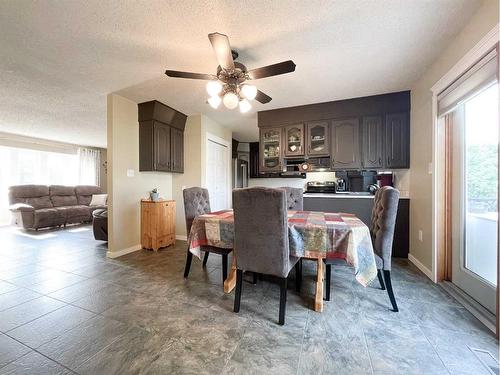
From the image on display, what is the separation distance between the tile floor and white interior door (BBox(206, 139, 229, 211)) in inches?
84.7

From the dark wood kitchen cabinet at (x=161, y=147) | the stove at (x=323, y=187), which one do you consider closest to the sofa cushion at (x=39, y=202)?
the dark wood kitchen cabinet at (x=161, y=147)

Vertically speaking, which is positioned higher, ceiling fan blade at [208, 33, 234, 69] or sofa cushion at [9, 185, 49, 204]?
ceiling fan blade at [208, 33, 234, 69]

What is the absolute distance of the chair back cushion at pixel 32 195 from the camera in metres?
5.29

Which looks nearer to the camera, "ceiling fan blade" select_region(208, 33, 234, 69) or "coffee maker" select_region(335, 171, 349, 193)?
"ceiling fan blade" select_region(208, 33, 234, 69)

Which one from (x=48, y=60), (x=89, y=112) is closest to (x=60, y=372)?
(x=48, y=60)

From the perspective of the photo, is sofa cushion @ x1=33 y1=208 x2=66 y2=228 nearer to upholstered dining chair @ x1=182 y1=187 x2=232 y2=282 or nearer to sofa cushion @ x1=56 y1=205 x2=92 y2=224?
sofa cushion @ x1=56 y1=205 x2=92 y2=224

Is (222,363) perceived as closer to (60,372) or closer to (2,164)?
(60,372)

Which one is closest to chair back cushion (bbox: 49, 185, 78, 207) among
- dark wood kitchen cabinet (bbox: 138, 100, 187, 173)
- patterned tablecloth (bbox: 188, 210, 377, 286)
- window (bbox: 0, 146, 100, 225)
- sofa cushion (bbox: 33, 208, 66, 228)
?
sofa cushion (bbox: 33, 208, 66, 228)

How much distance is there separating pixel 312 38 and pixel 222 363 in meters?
2.58

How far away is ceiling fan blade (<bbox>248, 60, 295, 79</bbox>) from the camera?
5.56 ft

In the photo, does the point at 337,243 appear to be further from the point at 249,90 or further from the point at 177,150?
the point at 177,150

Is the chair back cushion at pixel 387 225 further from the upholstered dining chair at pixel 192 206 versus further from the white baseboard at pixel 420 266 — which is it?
the upholstered dining chair at pixel 192 206

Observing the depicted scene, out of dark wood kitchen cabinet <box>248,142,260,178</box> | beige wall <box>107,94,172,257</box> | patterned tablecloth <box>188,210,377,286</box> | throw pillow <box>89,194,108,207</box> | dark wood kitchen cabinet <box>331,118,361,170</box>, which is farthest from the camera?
throw pillow <box>89,194,108,207</box>

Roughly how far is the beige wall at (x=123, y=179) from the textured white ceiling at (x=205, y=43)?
1.00 feet
